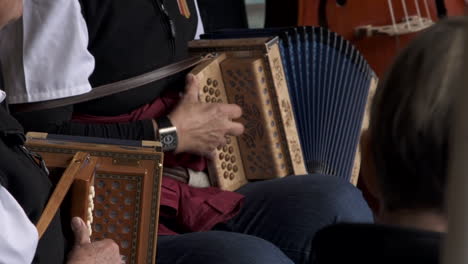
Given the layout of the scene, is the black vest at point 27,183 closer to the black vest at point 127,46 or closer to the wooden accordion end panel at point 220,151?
the black vest at point 127,46

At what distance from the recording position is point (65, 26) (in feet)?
4.75

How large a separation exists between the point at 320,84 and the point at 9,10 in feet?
2.75

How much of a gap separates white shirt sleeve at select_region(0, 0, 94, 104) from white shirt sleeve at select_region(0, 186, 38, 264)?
→ 1.20ft

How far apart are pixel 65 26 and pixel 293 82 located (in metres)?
0.57

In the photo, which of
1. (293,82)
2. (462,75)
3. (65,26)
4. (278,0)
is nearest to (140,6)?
(65,26)

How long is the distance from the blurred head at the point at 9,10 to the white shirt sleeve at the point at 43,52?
0.50ft

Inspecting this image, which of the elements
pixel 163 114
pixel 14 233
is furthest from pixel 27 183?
pixel 163 114

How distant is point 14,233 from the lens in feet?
3.60

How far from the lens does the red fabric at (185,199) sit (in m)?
1.55

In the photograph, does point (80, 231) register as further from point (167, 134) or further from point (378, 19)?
point (378, 19)

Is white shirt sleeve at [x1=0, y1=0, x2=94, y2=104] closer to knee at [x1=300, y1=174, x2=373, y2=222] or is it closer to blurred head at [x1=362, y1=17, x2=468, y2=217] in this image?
knee at [x1=300, y1=174, x2=373, y2=222]

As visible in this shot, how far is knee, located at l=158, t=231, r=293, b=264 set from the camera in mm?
1426

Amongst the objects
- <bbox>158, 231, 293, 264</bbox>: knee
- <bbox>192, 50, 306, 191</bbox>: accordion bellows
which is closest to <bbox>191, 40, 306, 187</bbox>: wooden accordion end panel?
<bbox>192, 50, 306, 191</bbox>: accordion bellows

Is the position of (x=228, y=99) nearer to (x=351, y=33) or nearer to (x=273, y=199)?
(x=273, y=199)
